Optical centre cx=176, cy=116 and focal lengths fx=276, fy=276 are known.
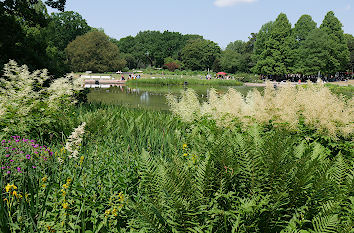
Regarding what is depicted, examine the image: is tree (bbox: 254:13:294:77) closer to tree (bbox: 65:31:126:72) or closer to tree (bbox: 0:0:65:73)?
tree (bbox: 65:31:126:72)

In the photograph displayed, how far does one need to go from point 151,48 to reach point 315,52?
56646mm

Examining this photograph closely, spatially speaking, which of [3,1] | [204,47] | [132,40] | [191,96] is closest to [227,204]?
[191,96]

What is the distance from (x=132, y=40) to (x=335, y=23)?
7094 cm

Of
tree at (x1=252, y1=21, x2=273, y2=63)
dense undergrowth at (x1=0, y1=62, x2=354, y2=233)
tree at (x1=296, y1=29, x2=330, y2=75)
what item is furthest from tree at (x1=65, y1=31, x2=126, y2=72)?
dense undergrowth at (x1=0, y1=62, x2=354, y2=233)

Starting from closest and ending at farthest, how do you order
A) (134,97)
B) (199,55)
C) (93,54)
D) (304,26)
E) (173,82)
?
(134,97) → (173,82) → (304,26) → (93,54) → (199,55)

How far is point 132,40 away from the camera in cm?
10431

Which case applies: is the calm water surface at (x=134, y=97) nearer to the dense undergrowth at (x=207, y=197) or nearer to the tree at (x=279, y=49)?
the dense undergrowth at (x=207, y=197)

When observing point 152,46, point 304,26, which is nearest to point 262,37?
point 304,26

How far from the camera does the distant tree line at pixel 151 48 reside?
9965 mm

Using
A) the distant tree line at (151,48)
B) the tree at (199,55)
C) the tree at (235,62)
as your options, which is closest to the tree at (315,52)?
the distant tree line at (151,48)

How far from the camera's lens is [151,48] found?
92.7 m

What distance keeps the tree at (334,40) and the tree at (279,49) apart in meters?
7.15

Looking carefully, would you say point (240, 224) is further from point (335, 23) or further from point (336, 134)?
point (335, 23)

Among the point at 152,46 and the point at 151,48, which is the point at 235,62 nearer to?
the point at 151,48
